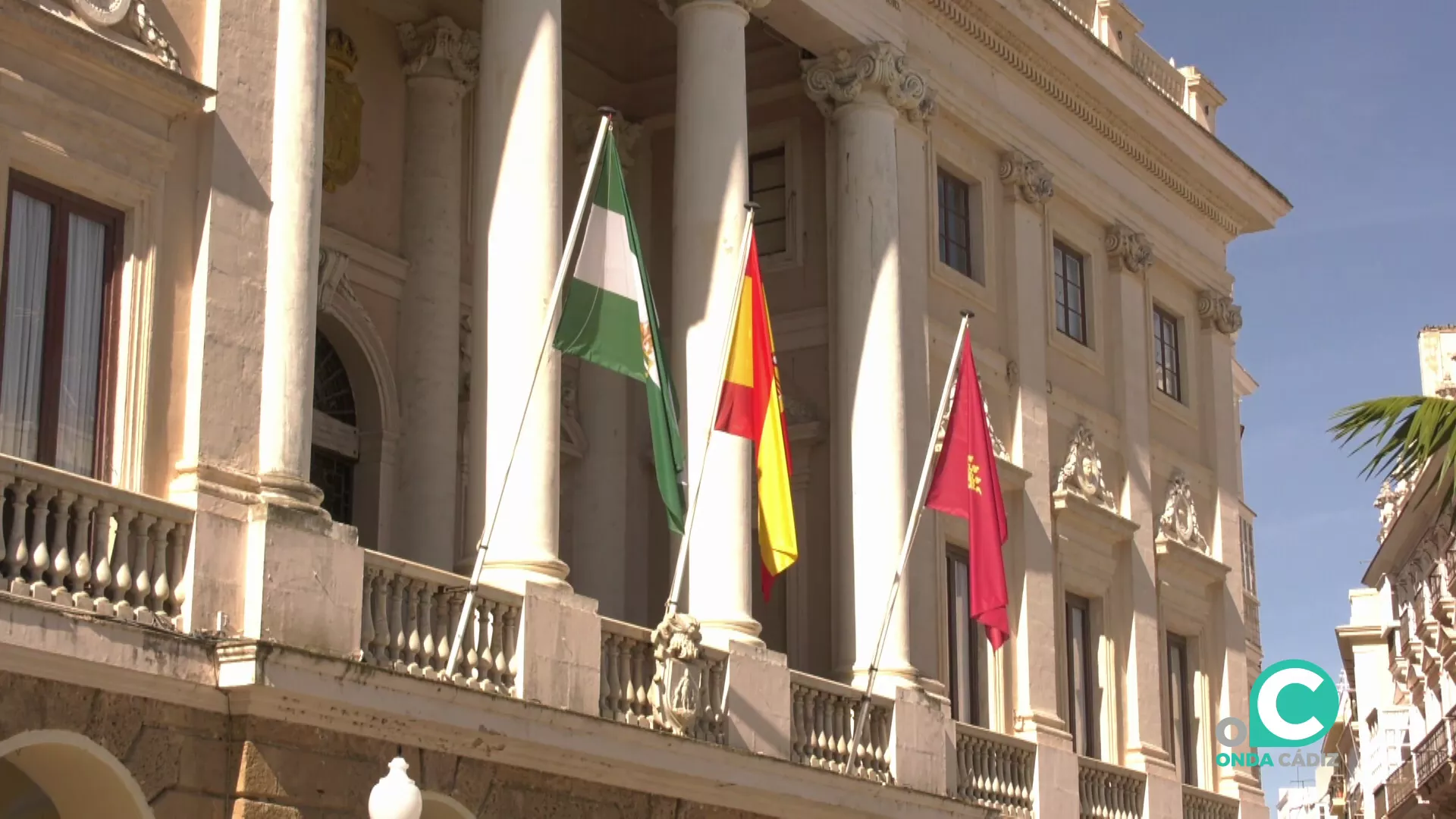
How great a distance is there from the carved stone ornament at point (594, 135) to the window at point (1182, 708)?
33.3 ft

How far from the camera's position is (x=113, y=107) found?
1639cm

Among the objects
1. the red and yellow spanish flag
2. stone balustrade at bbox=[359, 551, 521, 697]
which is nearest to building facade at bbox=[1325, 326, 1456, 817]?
the red and yellow spanish flag

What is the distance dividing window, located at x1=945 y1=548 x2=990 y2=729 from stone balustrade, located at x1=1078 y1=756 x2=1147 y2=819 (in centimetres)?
167

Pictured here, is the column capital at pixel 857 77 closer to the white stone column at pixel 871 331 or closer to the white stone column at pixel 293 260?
the white stone column at pixel 871 331

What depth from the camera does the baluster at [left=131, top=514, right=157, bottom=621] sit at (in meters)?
15.3

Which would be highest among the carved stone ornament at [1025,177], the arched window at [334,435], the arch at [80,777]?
the carved stone ornament at [1025,177]

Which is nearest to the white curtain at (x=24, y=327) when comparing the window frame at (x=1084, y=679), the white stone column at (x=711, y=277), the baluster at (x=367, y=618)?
the baluster at (x=367, y=618)

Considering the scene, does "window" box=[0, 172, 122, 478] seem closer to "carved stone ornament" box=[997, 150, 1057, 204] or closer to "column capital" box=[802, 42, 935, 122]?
"column capital" box=[802, 42, 935, 122]

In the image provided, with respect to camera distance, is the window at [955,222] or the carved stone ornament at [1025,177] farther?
the carved stone ornament at [1025,177]

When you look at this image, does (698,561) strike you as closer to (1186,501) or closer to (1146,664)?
(1146,664)

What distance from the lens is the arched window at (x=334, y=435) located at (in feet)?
73.7

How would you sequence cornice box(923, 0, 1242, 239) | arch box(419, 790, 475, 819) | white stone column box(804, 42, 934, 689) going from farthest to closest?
1. cornice box(923, 0, 1242, 239)
2. white stone column box(804, 42, 934, 689)
3. arch box(419, 790, 475, 819)

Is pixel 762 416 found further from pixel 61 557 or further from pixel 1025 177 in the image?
pixel 1025 177

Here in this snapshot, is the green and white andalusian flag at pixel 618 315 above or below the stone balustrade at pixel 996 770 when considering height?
above
